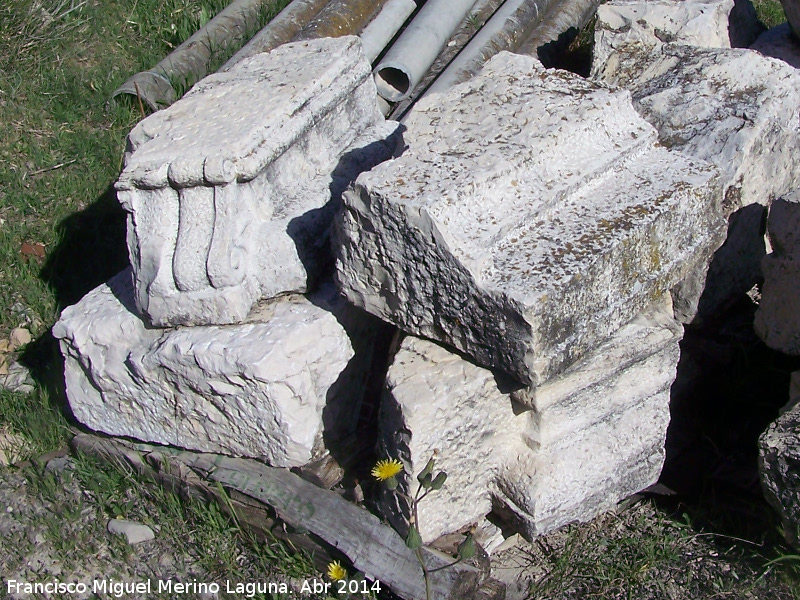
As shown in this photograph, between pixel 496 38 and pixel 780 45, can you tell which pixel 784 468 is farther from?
pixel 496 38

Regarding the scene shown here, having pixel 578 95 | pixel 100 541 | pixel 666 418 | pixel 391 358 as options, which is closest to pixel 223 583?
pixel 100 541

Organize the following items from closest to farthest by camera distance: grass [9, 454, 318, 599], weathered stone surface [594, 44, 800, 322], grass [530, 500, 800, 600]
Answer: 1. grass [530, 500, 800, 600]
2. grass [9, 454, 318, 599]
3. weathered stone surface [594, 44, 800, 322]

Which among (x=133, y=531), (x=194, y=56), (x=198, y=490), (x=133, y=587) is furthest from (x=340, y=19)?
(x=133, y=587)

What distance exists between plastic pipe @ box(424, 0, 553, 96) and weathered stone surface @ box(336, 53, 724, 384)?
1.52 metres

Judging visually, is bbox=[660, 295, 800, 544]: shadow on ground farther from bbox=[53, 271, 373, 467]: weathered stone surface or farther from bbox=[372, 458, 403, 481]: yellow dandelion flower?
bbox=[53, 271, 373, 467]: weathered stone surface

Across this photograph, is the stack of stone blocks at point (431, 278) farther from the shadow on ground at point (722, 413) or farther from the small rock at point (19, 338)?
the small rock at point (19, 338)

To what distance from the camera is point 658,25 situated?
378 cm

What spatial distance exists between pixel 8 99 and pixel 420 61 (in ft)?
7.20

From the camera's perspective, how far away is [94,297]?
10.0 feet

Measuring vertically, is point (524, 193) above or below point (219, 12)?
below

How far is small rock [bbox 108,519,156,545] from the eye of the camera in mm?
2951

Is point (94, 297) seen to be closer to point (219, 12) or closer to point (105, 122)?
point (105, 122)

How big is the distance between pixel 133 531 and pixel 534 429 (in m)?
1.37

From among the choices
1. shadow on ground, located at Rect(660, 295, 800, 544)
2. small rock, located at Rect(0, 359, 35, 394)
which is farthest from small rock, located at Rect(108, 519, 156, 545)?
shadow on ground, located at Rect(660, 295, 800, 544)
